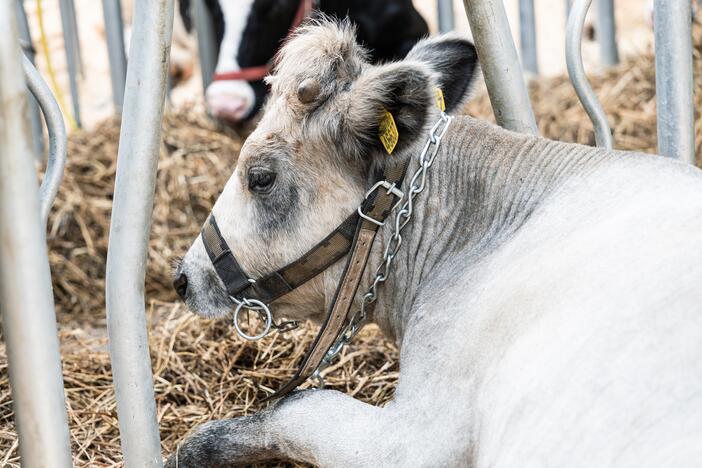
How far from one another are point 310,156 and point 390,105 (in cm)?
29

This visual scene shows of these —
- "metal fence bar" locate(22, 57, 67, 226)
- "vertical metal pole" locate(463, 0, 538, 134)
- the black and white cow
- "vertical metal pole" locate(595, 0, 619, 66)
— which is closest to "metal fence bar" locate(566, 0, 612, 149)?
"vertical metal pole" locate(463, 0, 538, 134)

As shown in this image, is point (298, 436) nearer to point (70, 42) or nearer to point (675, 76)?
point (675, 76)

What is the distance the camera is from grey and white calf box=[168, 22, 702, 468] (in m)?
2.15

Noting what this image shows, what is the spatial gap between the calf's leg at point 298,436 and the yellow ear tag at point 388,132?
0.67 metres

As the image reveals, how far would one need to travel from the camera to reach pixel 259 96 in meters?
6.29

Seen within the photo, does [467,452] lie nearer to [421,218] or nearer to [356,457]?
[356,457]

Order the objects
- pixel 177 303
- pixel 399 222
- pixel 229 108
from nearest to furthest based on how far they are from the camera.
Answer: pixel 399 222
pixel 177 303
pixel 229 108

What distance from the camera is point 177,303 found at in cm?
426

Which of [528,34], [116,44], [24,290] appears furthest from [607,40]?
[24,290]

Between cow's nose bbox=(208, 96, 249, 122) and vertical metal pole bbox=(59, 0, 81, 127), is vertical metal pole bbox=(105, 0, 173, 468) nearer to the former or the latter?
cow's nose bbox=(208, 96, 249, 122)

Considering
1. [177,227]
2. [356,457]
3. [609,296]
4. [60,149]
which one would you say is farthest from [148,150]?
[177,227]

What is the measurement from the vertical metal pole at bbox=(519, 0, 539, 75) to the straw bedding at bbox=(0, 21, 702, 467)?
0.33m

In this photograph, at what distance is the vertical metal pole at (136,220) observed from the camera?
2.37 meters

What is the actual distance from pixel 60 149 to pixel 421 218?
3.50ft
